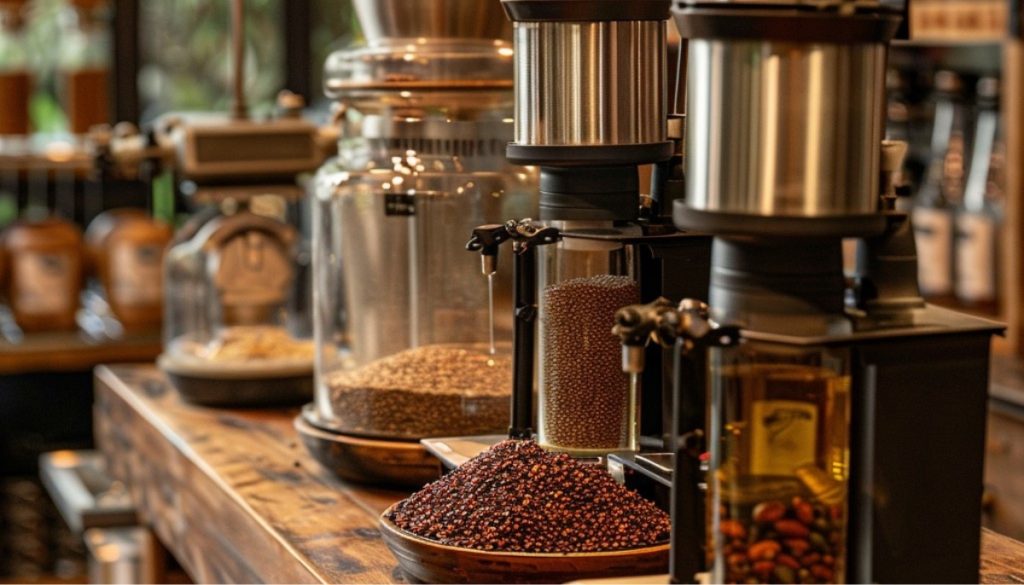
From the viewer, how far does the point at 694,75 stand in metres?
1.03

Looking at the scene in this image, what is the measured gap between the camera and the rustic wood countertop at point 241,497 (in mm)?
1404

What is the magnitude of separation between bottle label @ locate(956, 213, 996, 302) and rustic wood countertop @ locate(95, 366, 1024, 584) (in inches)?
65.8

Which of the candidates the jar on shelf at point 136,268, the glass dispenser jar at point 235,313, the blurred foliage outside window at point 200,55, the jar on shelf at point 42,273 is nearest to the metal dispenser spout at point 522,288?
the glass dispenser jar at point 235,313

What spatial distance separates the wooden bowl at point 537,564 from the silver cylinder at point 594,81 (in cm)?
34

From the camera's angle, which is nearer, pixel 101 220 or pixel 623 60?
pixel 623 60

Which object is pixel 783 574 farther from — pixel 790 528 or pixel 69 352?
pixel 69 352

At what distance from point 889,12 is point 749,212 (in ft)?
0.53

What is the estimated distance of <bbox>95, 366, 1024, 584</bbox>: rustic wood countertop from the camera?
1.40 m

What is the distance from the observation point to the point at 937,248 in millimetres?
3328

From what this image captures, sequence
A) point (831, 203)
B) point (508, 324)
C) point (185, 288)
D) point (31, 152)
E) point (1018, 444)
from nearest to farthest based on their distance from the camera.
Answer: point (831, 203) < point (508, 324) < point (185, 288) < point (1018, 444) < point (31, 152)

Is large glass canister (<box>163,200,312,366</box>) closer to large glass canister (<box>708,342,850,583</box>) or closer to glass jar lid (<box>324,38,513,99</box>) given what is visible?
glass jar lid (<box>324,38,513,99</box>)

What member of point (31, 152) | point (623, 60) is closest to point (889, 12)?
point (623, 60)

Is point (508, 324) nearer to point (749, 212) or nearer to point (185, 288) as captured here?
point (749, 212)

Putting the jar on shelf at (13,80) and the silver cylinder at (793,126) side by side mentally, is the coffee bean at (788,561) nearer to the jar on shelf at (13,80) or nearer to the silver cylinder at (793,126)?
the silver cylinder at (793,126)
